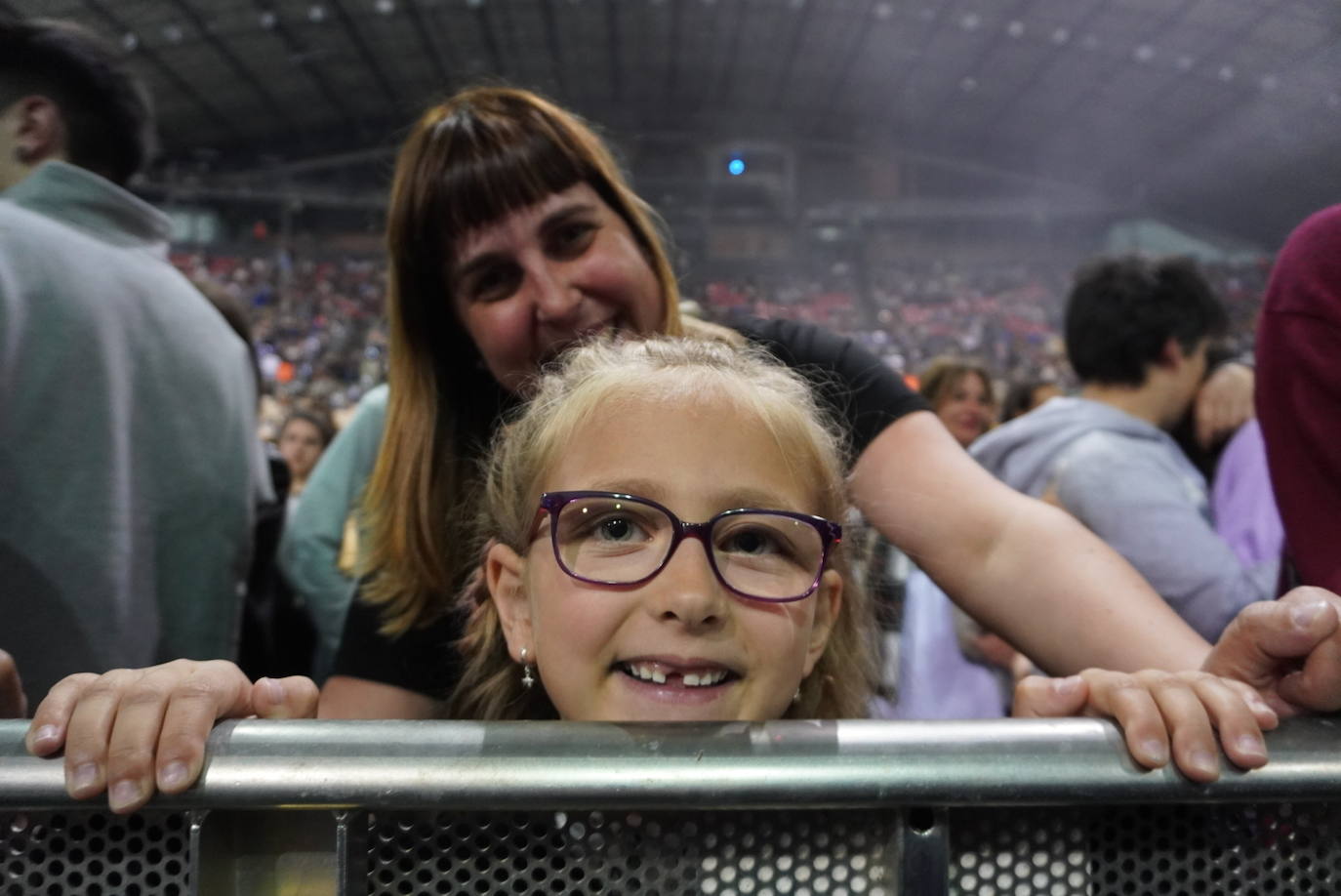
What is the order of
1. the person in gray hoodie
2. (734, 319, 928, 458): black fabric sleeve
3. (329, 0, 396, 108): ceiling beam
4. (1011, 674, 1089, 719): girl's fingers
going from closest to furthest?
(1011, 674, 1089, 719): girl's fingers, (734, 319, 928, 458): black fabric sleeve, the person in gray hoodie, (329, 0, 396, 108): ceiling beam

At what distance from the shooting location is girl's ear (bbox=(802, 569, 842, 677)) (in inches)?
33.4

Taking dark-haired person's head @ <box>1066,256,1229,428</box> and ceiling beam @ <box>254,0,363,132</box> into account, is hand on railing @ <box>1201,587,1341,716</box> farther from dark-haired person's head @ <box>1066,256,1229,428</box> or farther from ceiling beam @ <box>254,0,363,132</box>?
ceiling beam @ <box>254,0,363,132</box>

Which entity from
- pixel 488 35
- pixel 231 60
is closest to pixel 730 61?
pixel 488 35

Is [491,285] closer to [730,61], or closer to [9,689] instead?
[9,689]

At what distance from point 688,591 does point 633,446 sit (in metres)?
0.16

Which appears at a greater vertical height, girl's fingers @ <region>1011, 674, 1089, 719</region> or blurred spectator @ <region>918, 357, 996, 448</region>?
blurred spectator @ <region>918, 357, 996, 448</region>

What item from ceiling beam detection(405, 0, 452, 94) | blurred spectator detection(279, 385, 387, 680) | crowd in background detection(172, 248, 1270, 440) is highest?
ceiling beam detection(405, 0, 452, 94)

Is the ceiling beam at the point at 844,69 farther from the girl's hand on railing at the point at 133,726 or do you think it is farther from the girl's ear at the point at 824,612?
the girl's hand on railing at the point at 133,726

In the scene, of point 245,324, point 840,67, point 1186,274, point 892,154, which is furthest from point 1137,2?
point 245,324

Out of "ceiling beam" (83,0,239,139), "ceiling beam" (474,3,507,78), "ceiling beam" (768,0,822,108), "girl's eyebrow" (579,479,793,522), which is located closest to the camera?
"girl's eyebrow" (579,479,793,522)

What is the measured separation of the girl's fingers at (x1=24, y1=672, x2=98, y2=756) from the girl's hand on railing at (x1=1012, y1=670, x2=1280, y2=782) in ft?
1.82

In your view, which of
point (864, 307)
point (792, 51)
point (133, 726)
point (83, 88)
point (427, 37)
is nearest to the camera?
point (133, 726)

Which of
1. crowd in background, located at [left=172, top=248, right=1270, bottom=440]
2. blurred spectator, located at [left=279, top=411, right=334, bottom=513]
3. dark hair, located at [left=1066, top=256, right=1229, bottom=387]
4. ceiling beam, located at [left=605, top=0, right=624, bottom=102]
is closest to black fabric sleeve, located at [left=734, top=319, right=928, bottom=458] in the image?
dark hair, located at [left=1066, top=256, right=1229, bottom=387]

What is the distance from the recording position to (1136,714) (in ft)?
1.64
